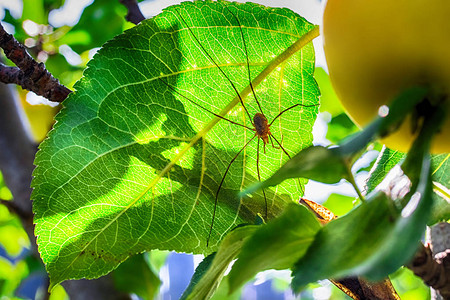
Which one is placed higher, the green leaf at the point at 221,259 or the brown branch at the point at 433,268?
the green leaf at the point at 221,259

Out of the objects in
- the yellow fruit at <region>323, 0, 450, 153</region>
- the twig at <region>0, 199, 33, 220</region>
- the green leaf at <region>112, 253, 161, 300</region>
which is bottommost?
the green leaf at <region>112, 253, 161, 300</region>

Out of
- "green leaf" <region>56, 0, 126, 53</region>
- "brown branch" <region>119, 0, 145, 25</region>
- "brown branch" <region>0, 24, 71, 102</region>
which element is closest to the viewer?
"brown branch" <region>0, 24, 71, 102</region>

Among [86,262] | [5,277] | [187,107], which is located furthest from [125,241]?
[5,277]

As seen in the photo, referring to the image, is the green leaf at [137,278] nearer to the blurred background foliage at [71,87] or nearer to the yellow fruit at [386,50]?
the blurred background foliage at [71,87]

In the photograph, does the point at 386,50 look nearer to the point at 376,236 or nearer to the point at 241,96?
the point at 376,236

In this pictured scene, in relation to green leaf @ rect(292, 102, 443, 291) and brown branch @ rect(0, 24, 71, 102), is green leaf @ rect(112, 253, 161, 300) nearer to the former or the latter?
brown branch @ rect(0, 24, 71, 102)

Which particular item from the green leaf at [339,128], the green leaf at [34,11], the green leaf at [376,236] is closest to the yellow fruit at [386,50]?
the green leaf at [376,236]

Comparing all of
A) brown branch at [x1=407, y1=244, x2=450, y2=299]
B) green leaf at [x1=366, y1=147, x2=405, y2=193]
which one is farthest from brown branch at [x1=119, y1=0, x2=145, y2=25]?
brown branch at [x1=407, y1=244, x2=450, y2=299]
